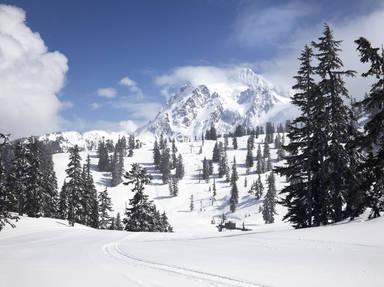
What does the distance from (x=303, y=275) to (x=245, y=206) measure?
487 ft

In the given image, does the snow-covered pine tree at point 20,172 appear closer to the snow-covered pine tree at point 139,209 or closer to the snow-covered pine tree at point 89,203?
the snow-covered pine tree at point 89,203

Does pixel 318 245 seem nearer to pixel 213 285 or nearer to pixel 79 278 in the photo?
pixel 213 285

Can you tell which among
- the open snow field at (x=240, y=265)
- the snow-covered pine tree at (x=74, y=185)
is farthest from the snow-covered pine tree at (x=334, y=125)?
the snow-covered pine tree at (x=74, y=185)

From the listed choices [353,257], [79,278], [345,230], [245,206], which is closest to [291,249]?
[353,257]

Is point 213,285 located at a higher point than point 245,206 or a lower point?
higher

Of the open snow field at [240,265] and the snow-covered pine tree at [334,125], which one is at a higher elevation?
the snow-covered pine tree at [334,125]

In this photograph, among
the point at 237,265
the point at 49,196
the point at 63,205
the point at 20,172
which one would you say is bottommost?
the point at 63,205

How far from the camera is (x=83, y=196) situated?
62312 mm

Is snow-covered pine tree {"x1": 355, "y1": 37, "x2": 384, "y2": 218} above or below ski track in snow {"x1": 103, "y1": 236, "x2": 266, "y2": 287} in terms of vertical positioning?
above

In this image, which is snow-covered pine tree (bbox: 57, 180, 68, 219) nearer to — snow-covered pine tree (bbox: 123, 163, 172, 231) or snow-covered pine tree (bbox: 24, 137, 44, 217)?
snow-covered pine tree (bbox: 24, 137, 44, 217)

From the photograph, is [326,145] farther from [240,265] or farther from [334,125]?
[240,265]

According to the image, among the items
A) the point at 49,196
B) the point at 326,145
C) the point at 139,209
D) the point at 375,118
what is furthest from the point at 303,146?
the point at 49,196

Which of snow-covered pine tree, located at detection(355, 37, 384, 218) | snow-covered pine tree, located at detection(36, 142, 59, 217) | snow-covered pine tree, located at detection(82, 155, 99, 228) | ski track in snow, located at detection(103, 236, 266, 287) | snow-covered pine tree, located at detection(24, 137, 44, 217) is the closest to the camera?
ski track in snow, located at detection(103, 236, 266, 287)

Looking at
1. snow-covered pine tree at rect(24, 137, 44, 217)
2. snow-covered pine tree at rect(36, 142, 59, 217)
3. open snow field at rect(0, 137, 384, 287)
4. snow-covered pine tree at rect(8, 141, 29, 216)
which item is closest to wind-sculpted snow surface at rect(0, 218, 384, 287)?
open snow field at rect(0, 137, 384, 287)
